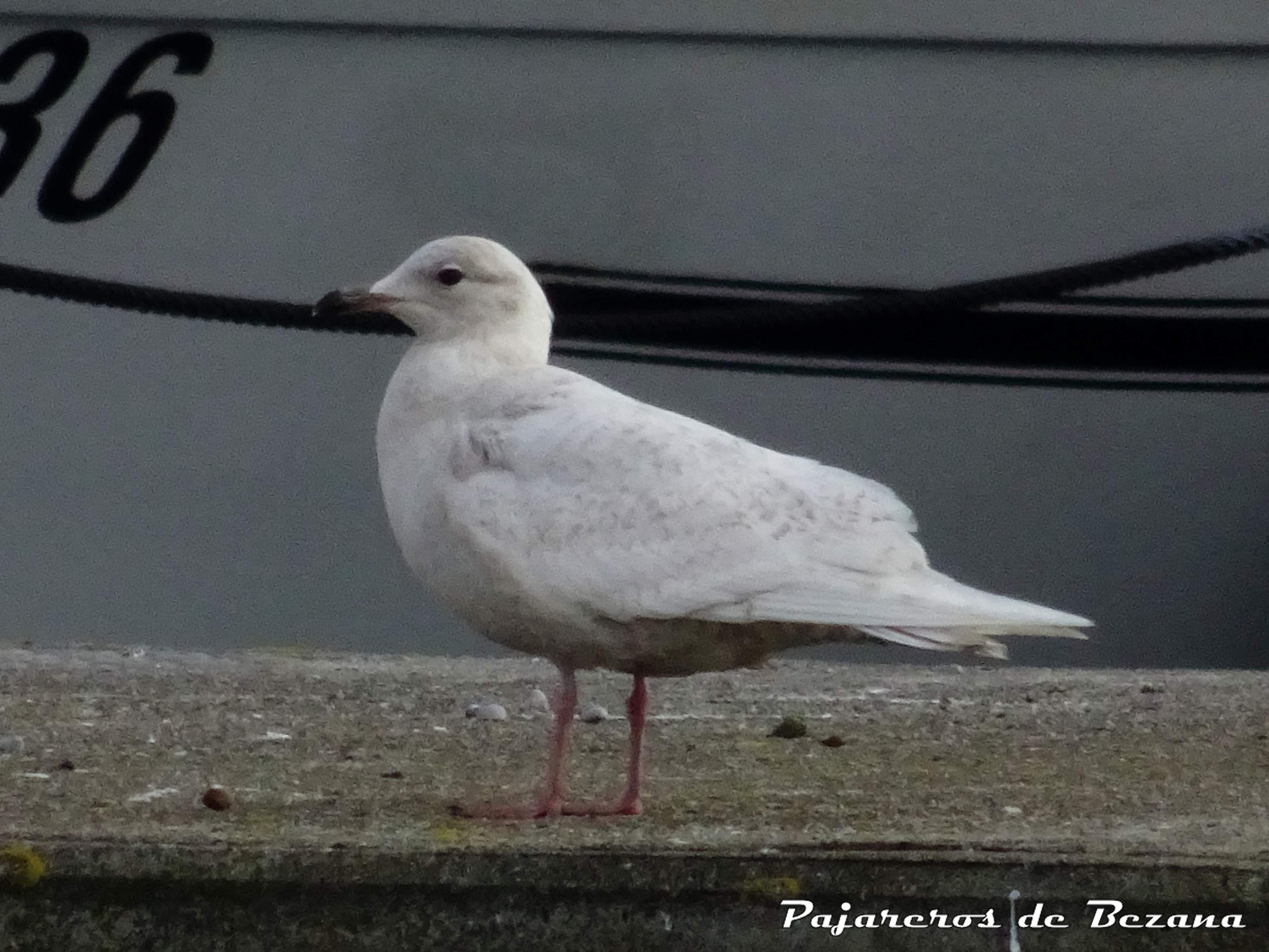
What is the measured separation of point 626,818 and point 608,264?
3320 mm

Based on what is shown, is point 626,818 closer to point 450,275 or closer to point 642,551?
point 642,551

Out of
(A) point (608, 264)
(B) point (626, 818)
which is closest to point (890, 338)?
(A) point (608, 264)

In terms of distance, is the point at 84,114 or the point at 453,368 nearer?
the point at 453,368

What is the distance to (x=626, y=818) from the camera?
3.31m

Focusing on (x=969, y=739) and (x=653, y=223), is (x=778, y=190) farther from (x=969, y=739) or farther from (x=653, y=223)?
(x=969, y=739)

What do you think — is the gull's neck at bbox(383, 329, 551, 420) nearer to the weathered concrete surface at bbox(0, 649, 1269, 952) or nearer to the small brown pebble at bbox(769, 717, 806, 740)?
the weathered concrete surface at bbox(0, 649, 1269, 952)

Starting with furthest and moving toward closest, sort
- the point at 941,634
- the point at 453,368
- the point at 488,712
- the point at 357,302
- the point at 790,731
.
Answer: the point at 488,712, the point at 790,731, the point at 357,302, the point at 453,368, the point at 941,634

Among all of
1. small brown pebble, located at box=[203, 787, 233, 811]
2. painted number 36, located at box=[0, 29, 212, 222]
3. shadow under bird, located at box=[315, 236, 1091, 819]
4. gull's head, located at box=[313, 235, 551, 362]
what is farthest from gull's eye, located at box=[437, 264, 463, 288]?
painted number 36, located at box=[0, 29, 212, 222]

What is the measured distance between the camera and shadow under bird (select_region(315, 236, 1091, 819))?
3320 mm

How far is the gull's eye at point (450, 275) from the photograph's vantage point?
3.83m

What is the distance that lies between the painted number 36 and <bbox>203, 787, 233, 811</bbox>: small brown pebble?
3451mm

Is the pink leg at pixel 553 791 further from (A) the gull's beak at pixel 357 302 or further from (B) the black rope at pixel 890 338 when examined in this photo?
(B) the black rope at pixel 890 338

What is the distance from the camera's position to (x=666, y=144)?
21.2ft

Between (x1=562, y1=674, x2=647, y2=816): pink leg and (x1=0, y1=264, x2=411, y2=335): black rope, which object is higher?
(x1=0, y1=264, x2=411, y2=335): black rope
